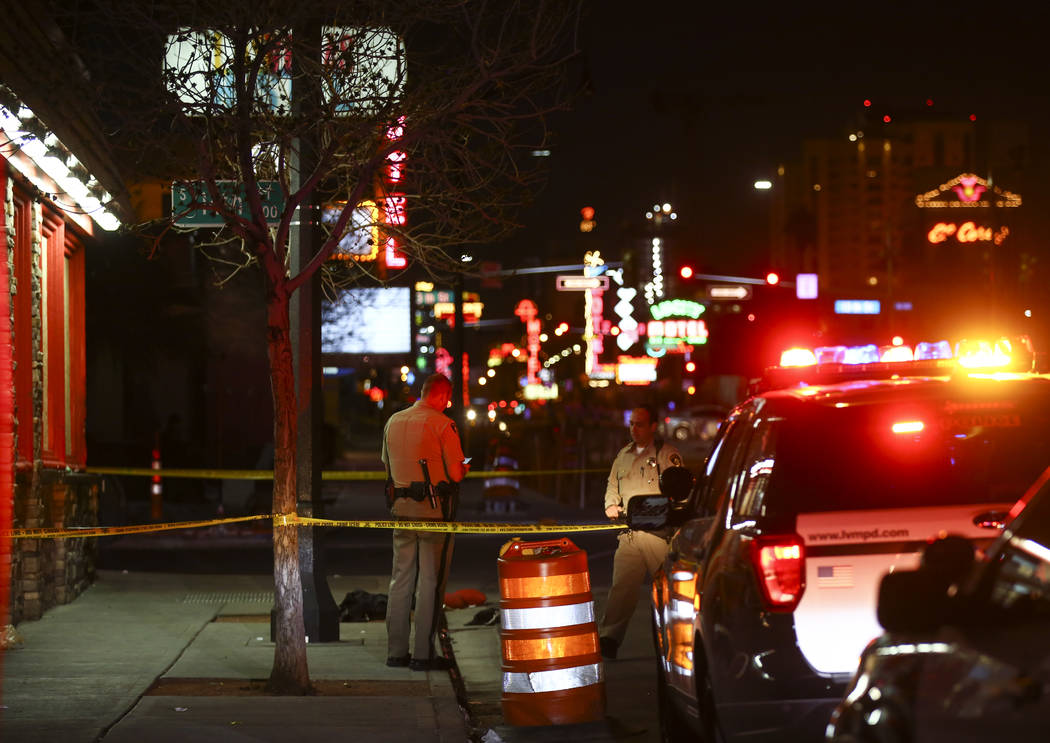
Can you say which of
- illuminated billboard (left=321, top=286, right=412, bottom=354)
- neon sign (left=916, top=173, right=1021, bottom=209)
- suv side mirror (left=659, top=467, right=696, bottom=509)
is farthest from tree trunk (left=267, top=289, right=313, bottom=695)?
neon sign (left=916, top=173, right=1021, bottom=209)

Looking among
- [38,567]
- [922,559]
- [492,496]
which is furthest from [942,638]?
[492,496]

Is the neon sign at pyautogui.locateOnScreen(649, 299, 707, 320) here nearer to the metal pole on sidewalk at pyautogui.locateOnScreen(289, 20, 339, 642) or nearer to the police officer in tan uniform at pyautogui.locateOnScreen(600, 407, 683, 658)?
the metal pole on sidewalk at pyautogui.locateOnScreen(289, 20, 339, 642)

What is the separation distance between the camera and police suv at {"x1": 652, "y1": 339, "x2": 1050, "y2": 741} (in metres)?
5.29

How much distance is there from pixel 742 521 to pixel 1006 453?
117 centimetres

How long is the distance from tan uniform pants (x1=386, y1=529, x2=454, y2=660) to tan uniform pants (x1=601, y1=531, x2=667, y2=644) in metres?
1.27

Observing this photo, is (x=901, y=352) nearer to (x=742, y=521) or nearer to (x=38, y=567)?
(x=742, y=521)

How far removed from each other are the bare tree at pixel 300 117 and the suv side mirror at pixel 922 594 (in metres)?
6.54

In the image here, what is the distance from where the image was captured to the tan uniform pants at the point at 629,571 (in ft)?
35.6

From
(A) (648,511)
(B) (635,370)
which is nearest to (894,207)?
(B) (635,370)

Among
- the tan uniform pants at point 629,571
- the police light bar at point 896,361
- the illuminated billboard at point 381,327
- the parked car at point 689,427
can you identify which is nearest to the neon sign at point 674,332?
the parked car at point 689,427

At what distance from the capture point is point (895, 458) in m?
5.73

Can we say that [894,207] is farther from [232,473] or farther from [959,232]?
[232,473]

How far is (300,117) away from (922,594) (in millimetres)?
7703

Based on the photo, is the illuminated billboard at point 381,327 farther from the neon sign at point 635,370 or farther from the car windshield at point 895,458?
the neon sign at point 635,370
